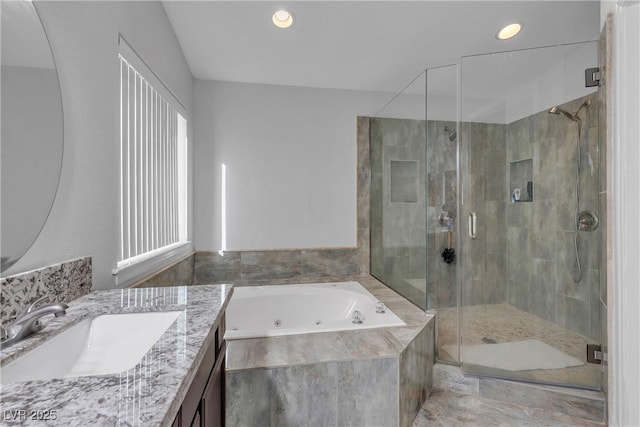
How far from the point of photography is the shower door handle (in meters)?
2.21

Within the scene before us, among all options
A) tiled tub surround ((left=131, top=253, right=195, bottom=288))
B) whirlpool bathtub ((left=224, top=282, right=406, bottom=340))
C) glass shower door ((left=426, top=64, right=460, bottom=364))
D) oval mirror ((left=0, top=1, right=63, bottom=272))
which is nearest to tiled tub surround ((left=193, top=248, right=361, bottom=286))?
tiled tub surround ((left=131, top=253, right=195, bottom=288))

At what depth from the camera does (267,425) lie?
1.39 metres

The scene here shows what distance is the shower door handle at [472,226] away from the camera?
2209mm

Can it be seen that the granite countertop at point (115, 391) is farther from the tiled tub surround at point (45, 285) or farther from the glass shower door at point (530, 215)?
the glass shower door at point (530, 215)

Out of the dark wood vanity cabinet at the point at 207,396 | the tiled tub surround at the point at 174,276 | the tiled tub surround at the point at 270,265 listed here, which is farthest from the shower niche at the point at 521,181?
the tiled tub surround at the point at 174,276

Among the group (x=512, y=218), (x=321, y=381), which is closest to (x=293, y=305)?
(x=321, y=381)

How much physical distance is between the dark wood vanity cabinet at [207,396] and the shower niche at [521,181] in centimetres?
205

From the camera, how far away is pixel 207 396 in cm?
95

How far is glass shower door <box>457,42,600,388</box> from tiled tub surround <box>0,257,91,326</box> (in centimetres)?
220

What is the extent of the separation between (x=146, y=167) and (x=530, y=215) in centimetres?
252

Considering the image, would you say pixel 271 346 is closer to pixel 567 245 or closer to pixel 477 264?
pixel 477 264

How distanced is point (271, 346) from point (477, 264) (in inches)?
61.8

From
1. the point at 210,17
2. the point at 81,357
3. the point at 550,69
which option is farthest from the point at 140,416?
the point at 550,69

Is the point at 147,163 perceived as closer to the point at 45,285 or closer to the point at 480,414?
the point at 45,285
